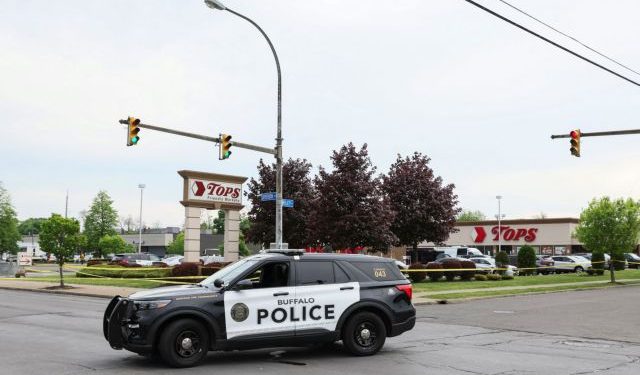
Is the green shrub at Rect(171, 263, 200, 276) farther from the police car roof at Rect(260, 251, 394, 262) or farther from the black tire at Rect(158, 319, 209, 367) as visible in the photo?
the black tire at Rect(158, 319, 209, 367)

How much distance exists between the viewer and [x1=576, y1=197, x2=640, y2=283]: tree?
120 ft

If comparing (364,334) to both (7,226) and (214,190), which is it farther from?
(7,226)

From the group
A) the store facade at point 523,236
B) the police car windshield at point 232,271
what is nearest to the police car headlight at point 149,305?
the police car windshield at point 232,271

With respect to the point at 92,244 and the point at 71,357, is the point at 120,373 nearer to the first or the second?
the point at 71,357

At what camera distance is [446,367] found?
10.1 m

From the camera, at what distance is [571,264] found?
165 ft

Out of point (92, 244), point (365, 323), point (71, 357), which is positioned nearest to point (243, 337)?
point (365, 323)

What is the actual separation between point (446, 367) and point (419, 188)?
31.6 m

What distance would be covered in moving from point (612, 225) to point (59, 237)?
96.0ft

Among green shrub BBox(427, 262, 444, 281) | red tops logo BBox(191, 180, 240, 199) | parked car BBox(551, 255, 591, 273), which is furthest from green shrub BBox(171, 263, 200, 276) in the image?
parked car BBox(551, 255, 591, 273)

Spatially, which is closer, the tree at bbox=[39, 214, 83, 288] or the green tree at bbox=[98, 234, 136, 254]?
the tree at bbox=[39, 214, 83, 288]

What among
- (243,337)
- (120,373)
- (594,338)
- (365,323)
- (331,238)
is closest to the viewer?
(120,373)

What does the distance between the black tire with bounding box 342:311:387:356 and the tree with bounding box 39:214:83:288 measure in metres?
25.0

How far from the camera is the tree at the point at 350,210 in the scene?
112ft
